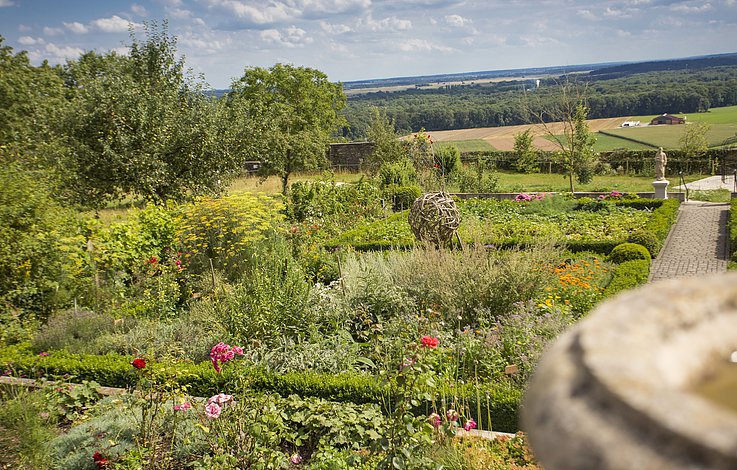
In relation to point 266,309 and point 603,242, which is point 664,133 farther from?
point 266,309

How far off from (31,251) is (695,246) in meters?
11.9

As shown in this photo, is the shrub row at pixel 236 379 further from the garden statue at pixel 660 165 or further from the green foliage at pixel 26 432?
the garden statue at pixel 660 165

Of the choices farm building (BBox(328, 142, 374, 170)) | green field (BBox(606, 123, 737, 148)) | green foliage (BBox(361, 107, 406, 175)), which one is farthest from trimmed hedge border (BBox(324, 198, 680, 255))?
green field (BBox(606, 123, 737, 148))

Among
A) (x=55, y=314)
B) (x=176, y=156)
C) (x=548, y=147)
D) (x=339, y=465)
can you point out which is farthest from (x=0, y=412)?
(x=548, y=147)

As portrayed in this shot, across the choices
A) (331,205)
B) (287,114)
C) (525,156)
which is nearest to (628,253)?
(331,205)

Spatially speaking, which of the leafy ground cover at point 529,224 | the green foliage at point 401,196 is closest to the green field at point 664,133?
the leafy ground cover at point 529,224

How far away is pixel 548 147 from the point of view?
121 feet

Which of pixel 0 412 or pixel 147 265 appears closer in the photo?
pixel 0 412

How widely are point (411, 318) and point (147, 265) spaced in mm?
5082

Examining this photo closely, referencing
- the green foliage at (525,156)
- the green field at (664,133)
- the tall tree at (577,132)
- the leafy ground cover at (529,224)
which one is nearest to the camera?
the leafy ground cover at (529,224)

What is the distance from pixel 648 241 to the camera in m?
10.5

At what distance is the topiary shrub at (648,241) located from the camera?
10539 mm

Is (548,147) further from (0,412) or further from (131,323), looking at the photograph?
(0,412)

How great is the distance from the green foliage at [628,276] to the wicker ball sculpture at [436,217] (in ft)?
8.77
